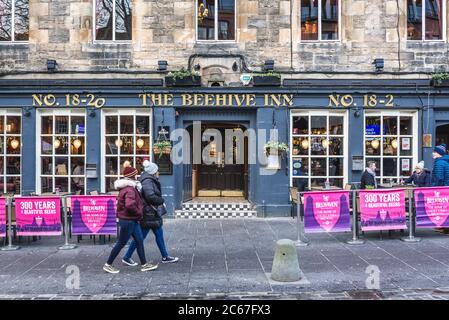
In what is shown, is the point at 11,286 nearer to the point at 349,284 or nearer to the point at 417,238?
the point at 349,284

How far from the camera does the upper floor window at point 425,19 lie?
44.1ft

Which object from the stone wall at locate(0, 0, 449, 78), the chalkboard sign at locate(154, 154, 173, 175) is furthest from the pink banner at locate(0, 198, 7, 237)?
the stone wall at locate(0, 0, 449, 78)

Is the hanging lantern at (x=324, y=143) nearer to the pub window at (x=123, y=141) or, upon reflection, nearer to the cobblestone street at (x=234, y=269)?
the cobblestone street at (x=234, y=269)

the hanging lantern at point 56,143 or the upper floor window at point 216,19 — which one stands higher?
the upper floor window at point 216,19

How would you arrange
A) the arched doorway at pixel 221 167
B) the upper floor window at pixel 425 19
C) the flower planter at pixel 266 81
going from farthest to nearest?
1. the arched doorway at pixel 221 167
2. the upper floor window at pixel 425 19
3. the flower planter at pixel 266 81

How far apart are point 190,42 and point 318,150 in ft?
16.3

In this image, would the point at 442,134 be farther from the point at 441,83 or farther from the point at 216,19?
the point at 216,19

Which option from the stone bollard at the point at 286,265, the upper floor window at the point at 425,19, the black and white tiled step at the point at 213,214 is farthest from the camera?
the upper floor window at the point at 425,19

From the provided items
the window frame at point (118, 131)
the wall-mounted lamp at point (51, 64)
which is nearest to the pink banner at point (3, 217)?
the window frame at point (118, 131)

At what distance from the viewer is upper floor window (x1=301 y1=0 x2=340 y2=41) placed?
13414 mm

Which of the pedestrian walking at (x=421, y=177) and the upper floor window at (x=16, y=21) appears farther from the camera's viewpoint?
the upper floor window at (x=16, y=21)

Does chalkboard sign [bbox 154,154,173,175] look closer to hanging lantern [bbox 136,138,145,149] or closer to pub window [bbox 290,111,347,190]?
hanging lantern [bbox 136,138,145,149]

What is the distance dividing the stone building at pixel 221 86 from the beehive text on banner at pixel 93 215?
3.58 metres

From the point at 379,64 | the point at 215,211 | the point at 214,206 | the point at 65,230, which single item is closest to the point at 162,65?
the point at 214,206
